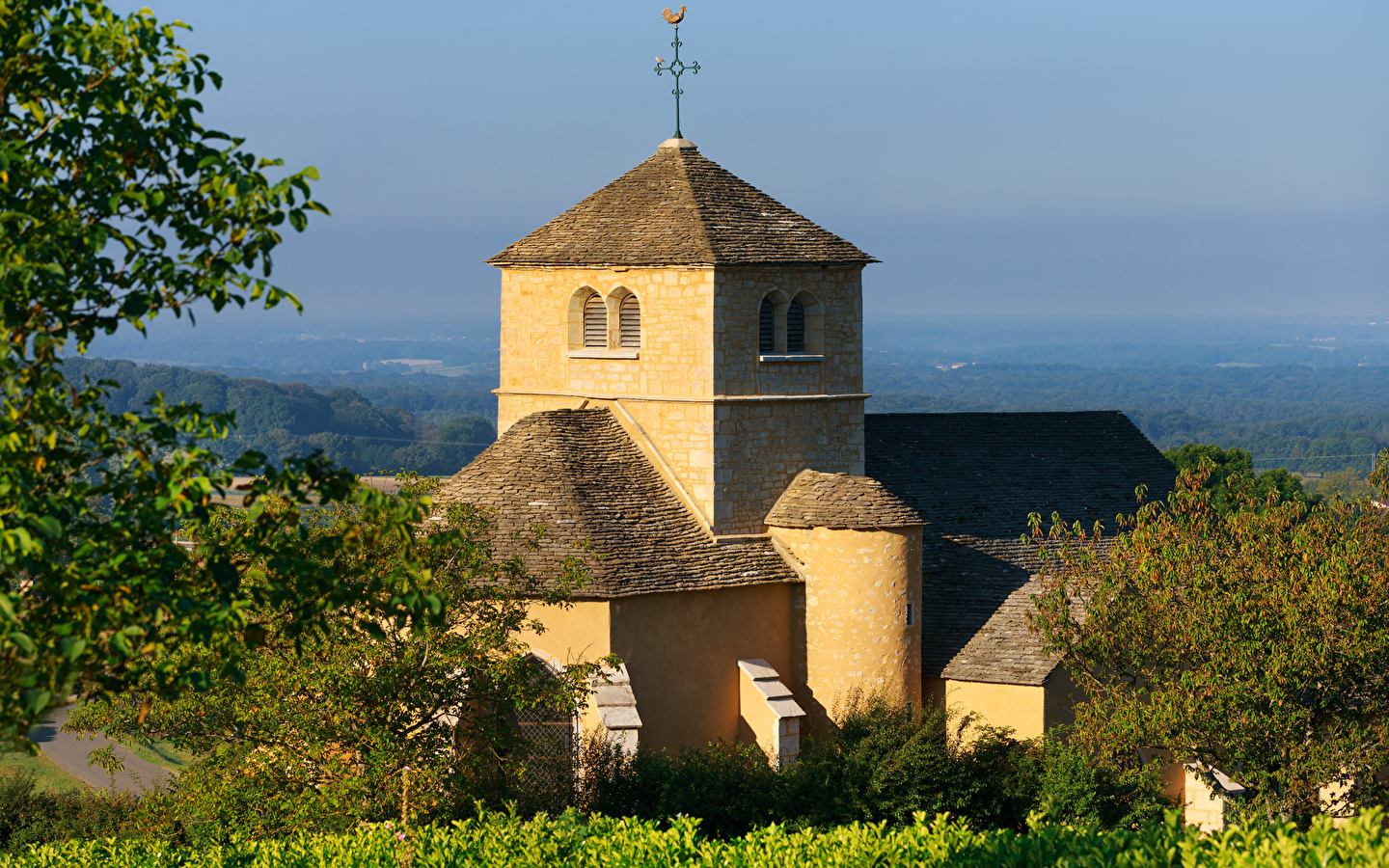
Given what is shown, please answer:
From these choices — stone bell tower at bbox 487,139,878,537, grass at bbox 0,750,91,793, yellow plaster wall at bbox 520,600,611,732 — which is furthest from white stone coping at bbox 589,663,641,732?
grass at bbox 0,750,91,793

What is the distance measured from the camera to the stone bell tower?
2986 centimetres

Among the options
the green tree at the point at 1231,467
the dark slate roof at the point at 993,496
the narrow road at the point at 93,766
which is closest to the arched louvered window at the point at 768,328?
the dark slate roof at the point at 993,496

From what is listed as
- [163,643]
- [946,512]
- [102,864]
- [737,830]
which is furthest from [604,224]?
[163,643]

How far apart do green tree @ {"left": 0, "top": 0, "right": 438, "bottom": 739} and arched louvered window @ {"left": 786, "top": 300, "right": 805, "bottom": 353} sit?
2029cm

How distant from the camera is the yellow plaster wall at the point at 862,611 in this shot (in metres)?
29.0

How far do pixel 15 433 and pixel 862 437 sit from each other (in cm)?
2286

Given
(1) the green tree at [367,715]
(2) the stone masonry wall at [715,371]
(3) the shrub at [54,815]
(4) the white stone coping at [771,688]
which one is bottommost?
(3) the shrub at [54,815]

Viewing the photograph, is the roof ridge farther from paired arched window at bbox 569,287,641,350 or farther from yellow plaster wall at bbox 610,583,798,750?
yellow plaster wall at bbox 610,583,798,750

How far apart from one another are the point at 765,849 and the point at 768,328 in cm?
1656

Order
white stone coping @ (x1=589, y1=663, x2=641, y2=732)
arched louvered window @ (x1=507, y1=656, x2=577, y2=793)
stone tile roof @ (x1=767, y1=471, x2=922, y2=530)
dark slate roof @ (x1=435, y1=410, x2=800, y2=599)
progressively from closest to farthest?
1. arched louvered window @ (x1=507, y1=656, x2=577, y2=793)
2. white stone coping @ (x1=589, y1=663, x2=641, y2=732)
3. dark slate roof @ (x1=435, y1=410, x2=800, y2=599)
4. stone tile roof @ (x1=767, y1=471, x2=922, y2=530)

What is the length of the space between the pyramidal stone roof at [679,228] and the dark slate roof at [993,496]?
621cm

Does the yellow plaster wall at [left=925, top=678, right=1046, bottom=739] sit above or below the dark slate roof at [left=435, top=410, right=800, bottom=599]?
below

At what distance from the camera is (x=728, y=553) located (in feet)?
96.1

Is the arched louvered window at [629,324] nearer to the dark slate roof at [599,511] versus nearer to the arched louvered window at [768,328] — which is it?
the dark slate roof at [599,511]
